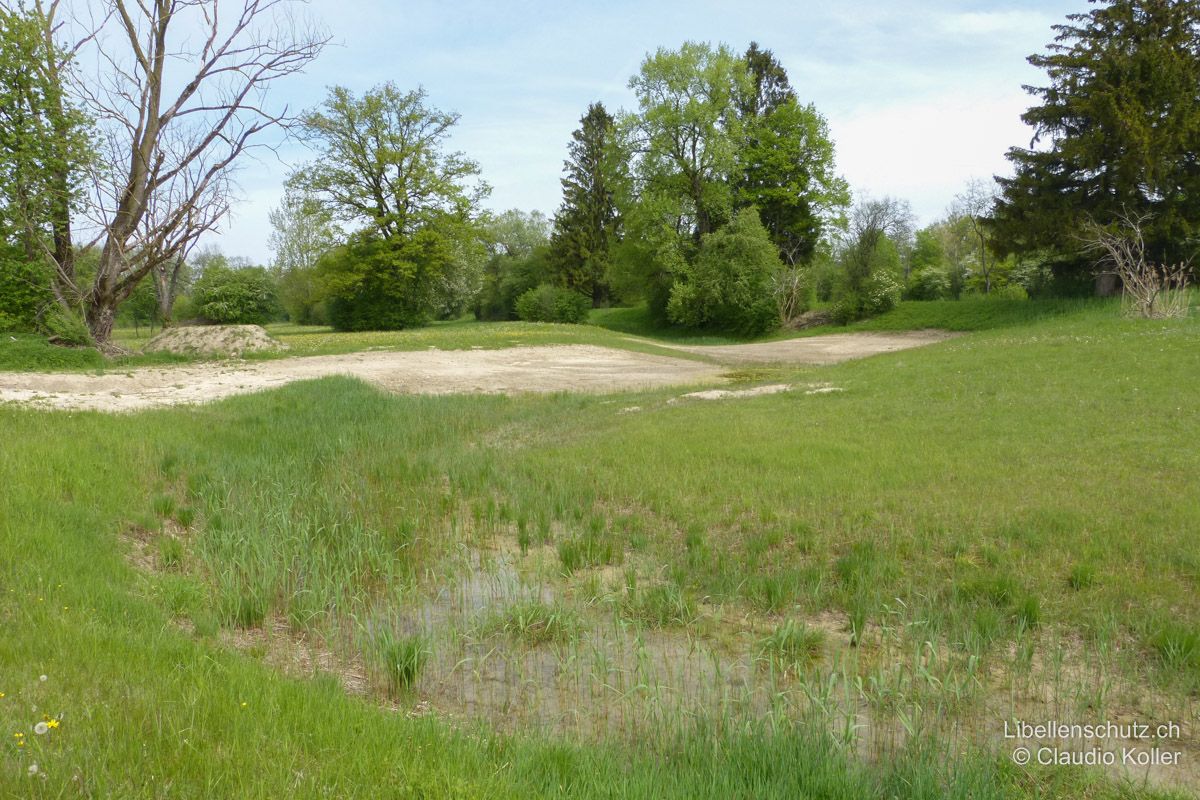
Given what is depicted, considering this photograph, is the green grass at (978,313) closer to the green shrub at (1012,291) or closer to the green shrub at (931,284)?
the green shrub at (1012,291)

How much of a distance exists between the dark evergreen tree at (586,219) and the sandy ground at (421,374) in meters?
30.2

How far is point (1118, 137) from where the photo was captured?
27.6m

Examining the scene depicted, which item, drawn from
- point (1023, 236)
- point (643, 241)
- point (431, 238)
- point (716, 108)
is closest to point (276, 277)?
point (431, 238)

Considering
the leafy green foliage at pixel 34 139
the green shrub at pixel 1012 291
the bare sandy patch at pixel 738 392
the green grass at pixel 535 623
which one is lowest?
the green grass at pixel 535 623

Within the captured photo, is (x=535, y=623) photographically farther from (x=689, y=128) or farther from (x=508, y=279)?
(x=508, y=279)

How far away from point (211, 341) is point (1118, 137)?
3290 centimetres

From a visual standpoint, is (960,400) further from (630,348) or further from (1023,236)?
(1023,236)

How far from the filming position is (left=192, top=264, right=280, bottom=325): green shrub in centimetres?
4562

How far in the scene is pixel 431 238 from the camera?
150 ft

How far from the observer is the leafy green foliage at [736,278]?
133ft

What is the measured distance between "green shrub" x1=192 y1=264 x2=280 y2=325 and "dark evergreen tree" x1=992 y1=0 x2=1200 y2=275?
41.4m

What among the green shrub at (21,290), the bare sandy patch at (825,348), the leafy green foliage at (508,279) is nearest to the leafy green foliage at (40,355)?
the green shrub at (21,290)

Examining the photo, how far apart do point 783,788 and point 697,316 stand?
134ft

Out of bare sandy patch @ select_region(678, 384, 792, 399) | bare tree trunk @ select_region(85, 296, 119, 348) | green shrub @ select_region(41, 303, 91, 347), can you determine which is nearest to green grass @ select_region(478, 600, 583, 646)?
bare sandy patch @ select_region(678, 384, 792, 399)
